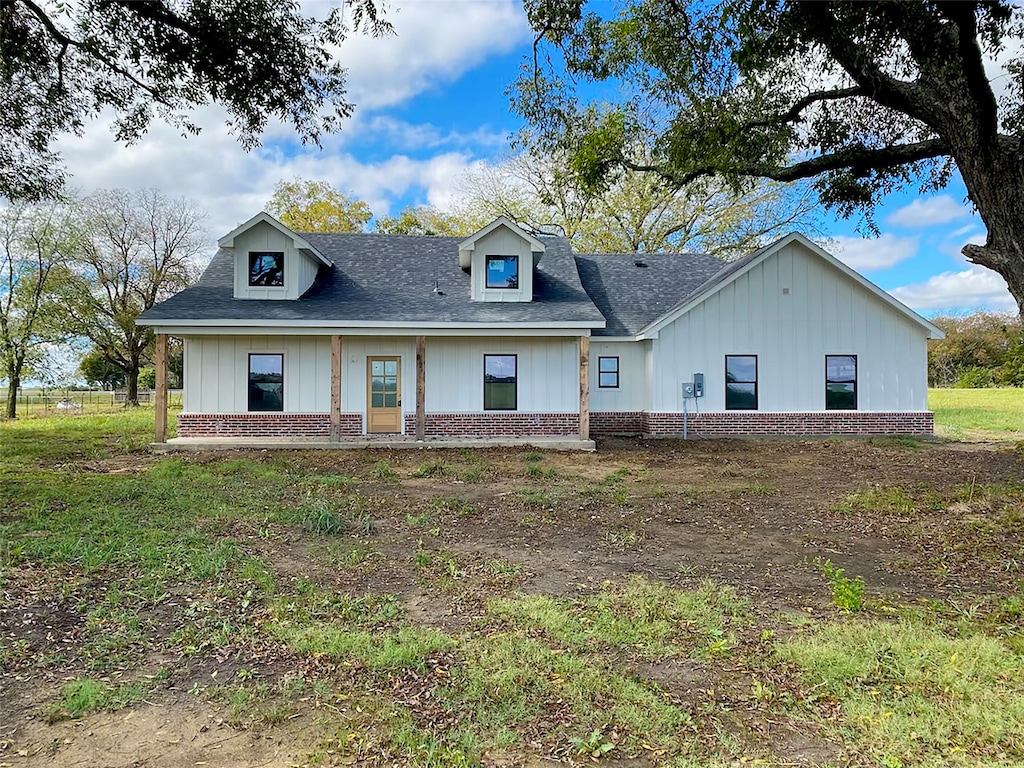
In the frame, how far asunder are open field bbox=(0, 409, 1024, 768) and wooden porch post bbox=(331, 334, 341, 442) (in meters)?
5.49

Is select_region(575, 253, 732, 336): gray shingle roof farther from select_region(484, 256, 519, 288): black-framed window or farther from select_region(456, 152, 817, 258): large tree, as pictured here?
select_region(456, 152, 817, 258): large tree

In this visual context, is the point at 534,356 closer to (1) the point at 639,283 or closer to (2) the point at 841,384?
(1) the point at 639,283

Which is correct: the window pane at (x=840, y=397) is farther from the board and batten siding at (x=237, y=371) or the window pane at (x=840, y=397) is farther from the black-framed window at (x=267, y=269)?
the black-framed window at (x=267, y=269)

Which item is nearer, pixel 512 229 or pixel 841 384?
pixel 512 229

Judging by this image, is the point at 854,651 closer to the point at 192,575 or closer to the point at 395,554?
the point at 395,554

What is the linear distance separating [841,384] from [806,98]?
29.8 feet

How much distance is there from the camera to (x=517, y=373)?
1574cm

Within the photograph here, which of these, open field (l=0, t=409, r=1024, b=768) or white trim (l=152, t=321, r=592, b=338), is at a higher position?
white trim (l=152, t=321, r=592, b=338)

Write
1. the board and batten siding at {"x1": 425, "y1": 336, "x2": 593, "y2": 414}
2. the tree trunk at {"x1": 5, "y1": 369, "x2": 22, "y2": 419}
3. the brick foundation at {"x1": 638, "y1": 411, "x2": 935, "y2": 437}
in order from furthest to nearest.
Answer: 1. the tree trunk at {"x1": 5, "y1": 369, "x2": 22, "y2": 419}
2. the brick foundation at {"x1": 638, "y1": 411, "x2": 935, "y2": 437}
3. the board and batten siding at {"x1": 425, "y1": 336, "x2": 593, "y2": 414}

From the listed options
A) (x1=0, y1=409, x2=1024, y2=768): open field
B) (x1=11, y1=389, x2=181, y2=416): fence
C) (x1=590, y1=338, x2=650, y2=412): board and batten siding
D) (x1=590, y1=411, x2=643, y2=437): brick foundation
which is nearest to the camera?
(x1=0, y1=409, x2=1024, y2=768): open field

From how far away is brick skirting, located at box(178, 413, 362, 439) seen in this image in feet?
49.1

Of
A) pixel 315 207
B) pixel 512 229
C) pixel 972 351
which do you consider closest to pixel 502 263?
pixel 512 229

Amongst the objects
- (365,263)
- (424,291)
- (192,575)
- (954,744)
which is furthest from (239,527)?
(365,263)

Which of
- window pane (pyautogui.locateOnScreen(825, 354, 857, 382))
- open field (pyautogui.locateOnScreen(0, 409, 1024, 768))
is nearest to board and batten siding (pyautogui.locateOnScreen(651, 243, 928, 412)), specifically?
window pane (pyautogui.locateOnScreen(825, 354, 857, 382))
